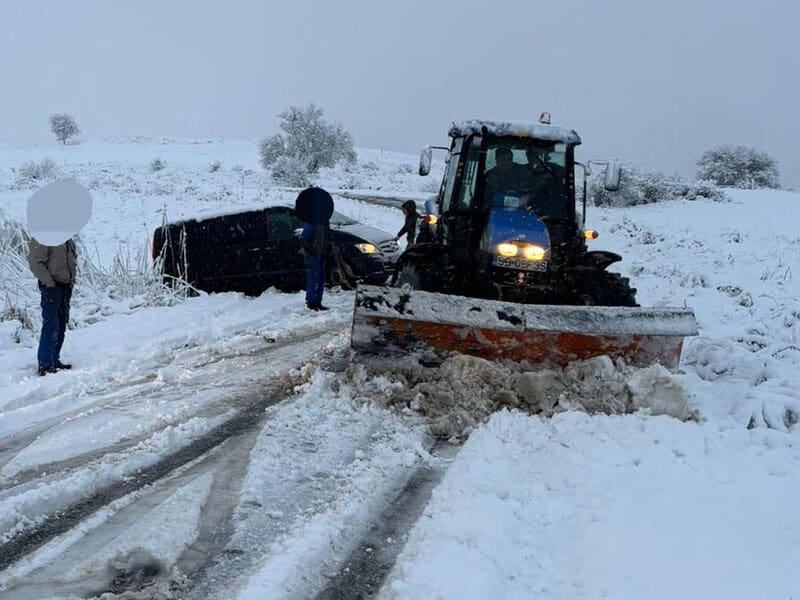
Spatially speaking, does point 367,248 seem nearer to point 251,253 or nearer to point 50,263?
point 251,253

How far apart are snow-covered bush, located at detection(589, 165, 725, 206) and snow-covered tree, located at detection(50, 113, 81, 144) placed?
58.7 m

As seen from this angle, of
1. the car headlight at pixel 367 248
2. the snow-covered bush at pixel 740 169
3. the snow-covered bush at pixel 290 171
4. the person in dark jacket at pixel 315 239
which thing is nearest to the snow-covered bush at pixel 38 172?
the snow-covered bush at pixel 290 171

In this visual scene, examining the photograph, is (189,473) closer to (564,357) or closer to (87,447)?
(87,447)

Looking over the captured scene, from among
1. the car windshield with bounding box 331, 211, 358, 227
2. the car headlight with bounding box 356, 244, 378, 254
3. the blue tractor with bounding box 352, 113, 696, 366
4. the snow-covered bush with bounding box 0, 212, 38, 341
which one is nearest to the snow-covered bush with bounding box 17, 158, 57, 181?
the snow-covered bush with bounding box 0, 212, 38, 341

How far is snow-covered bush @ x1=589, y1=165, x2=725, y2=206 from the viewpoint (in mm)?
29177

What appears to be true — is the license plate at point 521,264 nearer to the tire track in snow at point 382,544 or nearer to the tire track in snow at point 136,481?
the tire track in snow at point 136,481

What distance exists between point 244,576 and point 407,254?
428cm

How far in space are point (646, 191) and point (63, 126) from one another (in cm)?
6104

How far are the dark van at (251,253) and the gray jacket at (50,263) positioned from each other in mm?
3257

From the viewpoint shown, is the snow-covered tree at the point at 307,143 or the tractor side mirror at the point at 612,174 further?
the snow-covered tree at the point at 307,143

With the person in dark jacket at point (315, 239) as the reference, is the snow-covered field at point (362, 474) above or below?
below

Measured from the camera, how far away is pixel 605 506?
332 cm

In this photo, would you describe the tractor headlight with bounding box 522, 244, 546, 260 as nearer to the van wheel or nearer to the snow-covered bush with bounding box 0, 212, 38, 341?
the van wheel

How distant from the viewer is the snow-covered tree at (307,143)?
39.4 m
